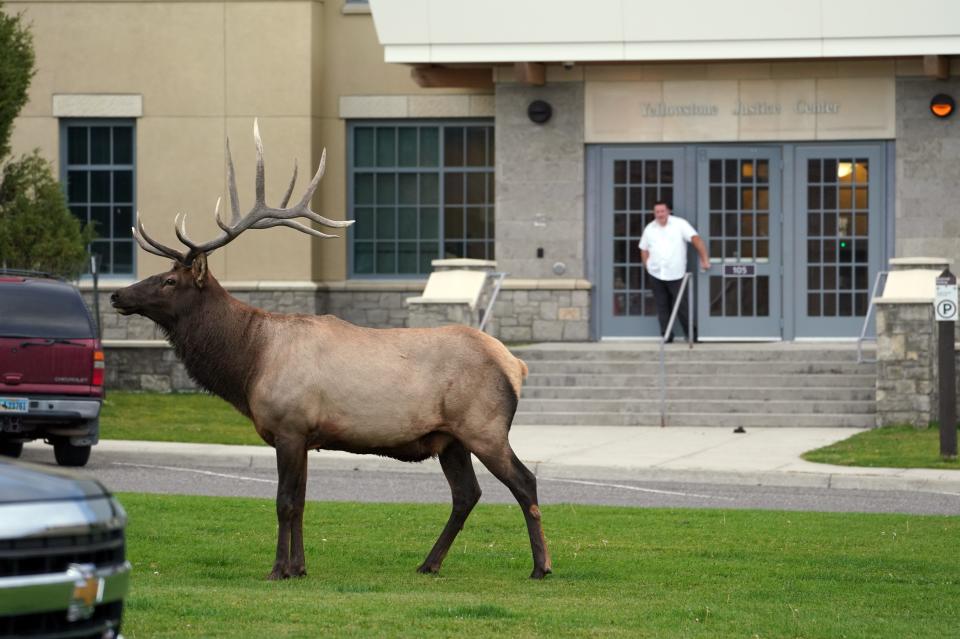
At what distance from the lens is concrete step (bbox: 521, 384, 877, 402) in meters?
20.6

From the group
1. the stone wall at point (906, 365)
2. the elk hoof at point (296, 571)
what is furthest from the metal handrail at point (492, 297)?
the elk hoof at point (296, 571)

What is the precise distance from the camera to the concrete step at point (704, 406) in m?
20.3

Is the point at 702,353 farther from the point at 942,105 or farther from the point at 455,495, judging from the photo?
the point at 455,495

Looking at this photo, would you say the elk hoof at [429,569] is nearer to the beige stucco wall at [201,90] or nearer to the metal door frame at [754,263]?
the metal door frame at [754,263]

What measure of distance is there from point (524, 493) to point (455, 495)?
454 millimetres

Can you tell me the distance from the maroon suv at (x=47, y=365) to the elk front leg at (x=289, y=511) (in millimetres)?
6522

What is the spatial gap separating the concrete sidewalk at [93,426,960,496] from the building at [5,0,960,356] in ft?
15.1

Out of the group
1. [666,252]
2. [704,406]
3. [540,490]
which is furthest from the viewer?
[666,252]

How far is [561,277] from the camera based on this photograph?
24.0 m

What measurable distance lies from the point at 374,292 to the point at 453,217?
1.68 metres

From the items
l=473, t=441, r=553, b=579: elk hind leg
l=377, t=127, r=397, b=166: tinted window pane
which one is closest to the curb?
l=473, t=441, r=553, b=579: elk hind leg

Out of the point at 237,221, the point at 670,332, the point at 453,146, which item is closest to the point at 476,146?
the point at 453,146

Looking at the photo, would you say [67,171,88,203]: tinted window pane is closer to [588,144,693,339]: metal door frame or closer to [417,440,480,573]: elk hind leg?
[588,144,693,339]: metal door frame

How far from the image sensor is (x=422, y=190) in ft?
84.0
